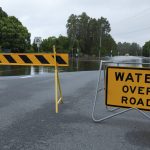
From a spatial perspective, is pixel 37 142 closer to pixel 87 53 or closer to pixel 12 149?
pixel 12 149

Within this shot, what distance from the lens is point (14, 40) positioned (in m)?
63.4

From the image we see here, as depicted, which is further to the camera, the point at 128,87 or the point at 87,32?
the point at 87,32

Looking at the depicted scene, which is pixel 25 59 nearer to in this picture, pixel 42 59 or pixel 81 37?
pixel 42 59

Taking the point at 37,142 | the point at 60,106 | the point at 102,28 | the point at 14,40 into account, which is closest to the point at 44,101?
the point at 60,106

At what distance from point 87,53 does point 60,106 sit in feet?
367

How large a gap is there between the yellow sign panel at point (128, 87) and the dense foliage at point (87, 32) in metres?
105

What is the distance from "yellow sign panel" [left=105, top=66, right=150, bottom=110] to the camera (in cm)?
625

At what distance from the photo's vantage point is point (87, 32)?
121 meters

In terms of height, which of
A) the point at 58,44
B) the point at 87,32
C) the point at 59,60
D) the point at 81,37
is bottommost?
the point at 59,60

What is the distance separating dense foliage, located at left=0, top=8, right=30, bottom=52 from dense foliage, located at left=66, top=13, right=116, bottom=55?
45.2m

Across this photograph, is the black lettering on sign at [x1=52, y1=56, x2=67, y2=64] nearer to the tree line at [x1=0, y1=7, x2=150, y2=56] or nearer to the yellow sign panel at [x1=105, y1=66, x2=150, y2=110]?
the yellow sign panel at [x1=105, y1=66, x2=150, y2=110]

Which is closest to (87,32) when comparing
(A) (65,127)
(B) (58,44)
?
(B) (58,44)

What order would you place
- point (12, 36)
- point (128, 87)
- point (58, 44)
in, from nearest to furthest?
point (128, 87), point (12, 36), point (58, 44)

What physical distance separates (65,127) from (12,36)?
5874cm
